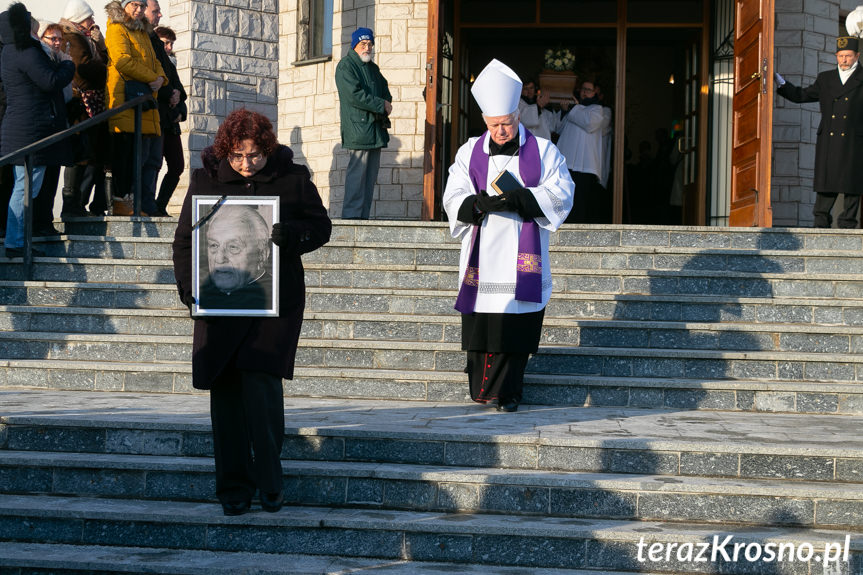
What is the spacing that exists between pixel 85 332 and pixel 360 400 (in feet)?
7.44

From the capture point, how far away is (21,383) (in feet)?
23.5

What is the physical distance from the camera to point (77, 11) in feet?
31.6

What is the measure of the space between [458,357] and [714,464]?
2248mm

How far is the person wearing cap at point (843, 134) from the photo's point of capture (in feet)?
31.4

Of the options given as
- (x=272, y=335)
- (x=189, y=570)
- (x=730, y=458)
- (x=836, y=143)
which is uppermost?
(x=836, y=143)

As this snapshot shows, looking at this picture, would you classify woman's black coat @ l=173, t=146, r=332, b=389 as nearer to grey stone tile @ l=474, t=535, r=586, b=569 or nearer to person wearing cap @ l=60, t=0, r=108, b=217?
grey stone tile @ l=474, t=535, r=586, b=569

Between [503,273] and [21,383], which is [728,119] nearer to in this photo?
[503,273]

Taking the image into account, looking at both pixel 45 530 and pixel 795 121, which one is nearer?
pixel 45 530

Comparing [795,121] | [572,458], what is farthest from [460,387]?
[795,121]

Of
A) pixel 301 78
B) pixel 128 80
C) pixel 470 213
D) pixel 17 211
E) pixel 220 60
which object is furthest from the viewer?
pixel 301 78

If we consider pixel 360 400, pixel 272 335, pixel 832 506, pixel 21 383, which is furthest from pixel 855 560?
pixel 21 383

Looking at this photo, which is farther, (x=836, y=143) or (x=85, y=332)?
(x=836, y=143)

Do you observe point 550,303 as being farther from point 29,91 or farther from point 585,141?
point 585,141

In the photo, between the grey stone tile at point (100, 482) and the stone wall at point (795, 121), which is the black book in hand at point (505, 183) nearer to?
the grey stone tile at point (100, 482)
